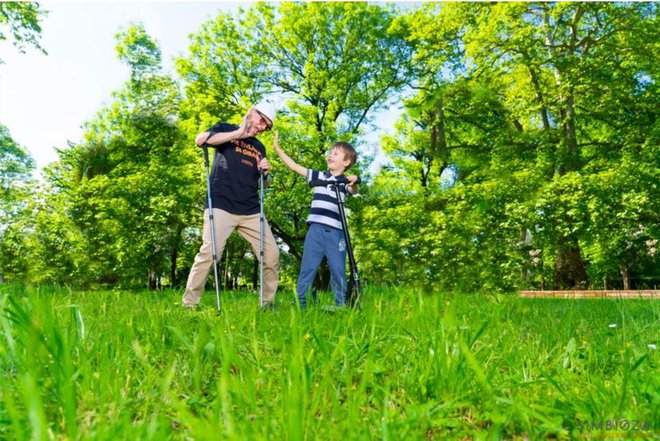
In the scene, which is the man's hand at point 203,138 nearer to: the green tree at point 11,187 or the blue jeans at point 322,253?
the blue jeans at point 322,253

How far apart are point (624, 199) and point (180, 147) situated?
60.6ft

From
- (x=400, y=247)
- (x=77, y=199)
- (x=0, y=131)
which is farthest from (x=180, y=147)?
(x=0, y=131)

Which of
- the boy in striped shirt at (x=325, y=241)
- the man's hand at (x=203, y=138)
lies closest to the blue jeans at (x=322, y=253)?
the boy in striped shirt at (x=325, y=241)

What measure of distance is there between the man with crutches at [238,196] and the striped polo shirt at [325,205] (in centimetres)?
65

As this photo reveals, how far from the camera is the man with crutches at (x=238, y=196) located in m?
5.23

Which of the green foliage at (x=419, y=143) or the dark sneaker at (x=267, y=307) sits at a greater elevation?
the green foliage at (x=419, y=143)

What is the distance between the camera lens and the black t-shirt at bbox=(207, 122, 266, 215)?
5355 mm

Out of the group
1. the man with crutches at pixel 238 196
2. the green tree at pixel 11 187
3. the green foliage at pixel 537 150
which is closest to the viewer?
the man with crutches at pixel 238 196

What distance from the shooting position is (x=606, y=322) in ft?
13.0

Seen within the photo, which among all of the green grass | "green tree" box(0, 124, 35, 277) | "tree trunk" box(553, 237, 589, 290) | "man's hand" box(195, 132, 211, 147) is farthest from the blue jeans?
"green tree" box(0, 124, 35, 277)

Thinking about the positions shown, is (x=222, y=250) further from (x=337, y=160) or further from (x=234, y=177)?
(x=337, y=160)

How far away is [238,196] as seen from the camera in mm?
5379

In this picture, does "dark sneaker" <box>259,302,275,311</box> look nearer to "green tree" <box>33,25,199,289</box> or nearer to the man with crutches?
the man with crutches

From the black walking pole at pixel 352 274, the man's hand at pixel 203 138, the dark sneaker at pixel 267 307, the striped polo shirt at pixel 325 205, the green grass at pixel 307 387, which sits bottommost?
the green grass at pixel 307 387
